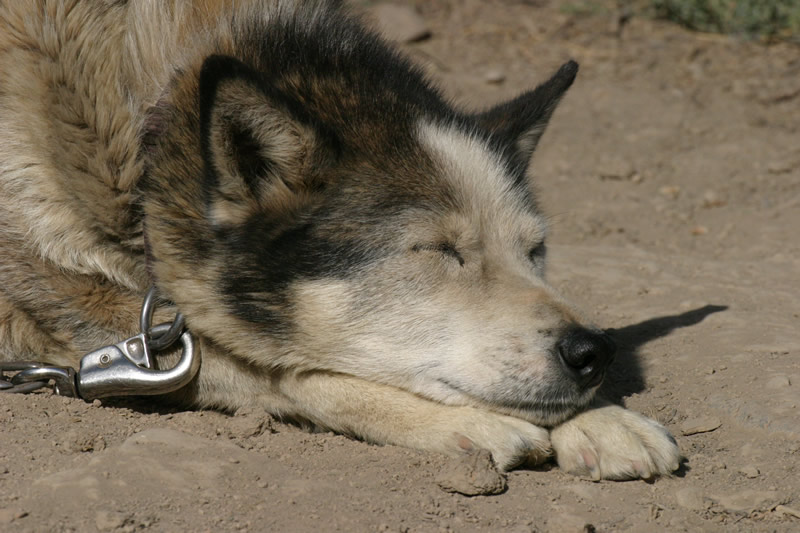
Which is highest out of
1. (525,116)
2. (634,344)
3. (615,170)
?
(525,116)

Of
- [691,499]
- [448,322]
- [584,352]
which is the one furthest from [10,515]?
[691,499]

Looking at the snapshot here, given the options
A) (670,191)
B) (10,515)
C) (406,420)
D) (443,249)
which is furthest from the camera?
(670,191)

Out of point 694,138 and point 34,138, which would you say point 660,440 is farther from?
point 694,138

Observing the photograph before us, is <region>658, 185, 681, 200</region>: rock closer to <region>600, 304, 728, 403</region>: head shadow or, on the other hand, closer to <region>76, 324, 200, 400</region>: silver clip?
<region>600, 304, 728, 403</region>: head shadow

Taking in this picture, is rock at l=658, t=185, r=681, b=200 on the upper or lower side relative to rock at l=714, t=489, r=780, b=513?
lower

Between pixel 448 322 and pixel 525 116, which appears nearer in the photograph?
pixel 448 322

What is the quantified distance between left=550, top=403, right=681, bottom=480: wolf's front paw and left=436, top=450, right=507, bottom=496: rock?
0.33 metres

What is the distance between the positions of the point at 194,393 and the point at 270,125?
109 centimetres

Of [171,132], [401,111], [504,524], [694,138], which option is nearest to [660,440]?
[504,524]

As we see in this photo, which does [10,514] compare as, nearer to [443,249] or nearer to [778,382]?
[443,249]

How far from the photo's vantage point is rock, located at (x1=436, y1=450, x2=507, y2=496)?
2.79 metres

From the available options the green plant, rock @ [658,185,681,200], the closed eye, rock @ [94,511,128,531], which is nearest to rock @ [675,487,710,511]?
the closed eye

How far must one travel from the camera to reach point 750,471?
9.90 ft

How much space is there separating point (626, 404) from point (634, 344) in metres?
0.65
